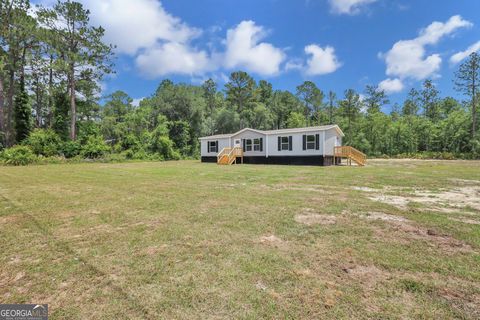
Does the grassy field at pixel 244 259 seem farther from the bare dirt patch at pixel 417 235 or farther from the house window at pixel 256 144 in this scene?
the house window at pixel 256 144

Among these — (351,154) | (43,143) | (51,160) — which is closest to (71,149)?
(43,143)

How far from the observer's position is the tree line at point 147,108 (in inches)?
842

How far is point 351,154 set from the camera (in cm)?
1666

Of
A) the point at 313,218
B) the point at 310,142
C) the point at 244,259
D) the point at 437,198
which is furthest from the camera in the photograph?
the point at 310,142

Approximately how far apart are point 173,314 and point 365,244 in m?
2.41

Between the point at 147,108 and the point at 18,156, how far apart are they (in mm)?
15153

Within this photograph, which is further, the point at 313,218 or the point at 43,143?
the point at 43,143

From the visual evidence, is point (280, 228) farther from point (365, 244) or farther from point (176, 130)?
point (176, 130)

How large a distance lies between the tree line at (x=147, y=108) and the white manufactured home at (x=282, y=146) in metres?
9.98

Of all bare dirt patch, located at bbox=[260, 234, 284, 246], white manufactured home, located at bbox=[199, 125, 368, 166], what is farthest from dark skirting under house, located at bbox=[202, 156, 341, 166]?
bare dirt patch, located at bbox=[260, 234, 284, 246]

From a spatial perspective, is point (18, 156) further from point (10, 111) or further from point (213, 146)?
point (213, 146)

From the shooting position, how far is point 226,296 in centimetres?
199

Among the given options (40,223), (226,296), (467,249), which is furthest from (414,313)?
(40,223)

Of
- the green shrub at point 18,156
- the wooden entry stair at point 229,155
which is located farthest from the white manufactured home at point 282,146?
the green shrub at point 18,156
